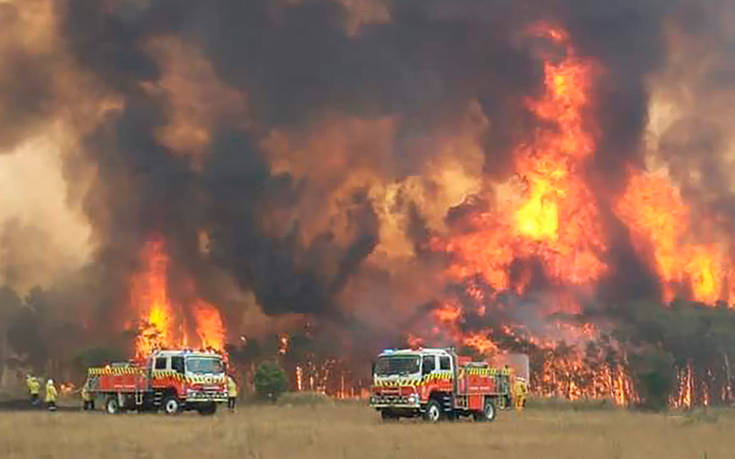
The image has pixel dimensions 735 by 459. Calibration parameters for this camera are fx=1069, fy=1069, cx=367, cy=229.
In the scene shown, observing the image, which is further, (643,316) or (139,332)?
(139,332)

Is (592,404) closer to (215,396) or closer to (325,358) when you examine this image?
(215,396)

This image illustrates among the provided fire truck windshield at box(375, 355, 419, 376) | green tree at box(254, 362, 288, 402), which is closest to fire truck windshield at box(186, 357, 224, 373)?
fire truck windshield at box(375, 355, 419, 376)

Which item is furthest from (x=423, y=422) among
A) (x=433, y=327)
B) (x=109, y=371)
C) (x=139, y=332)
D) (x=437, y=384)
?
(x=139, y=332)

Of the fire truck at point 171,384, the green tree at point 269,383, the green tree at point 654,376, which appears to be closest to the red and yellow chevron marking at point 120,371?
the fire truck at point 171,384

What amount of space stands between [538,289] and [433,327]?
25.7ft

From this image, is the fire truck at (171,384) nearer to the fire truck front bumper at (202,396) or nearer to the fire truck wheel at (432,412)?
the fire truck front bumper at (202,396)

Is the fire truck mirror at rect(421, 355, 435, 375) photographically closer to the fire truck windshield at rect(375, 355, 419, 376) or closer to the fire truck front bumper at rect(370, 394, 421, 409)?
the fire truck windshield at rect(375, 355, 419, 376)

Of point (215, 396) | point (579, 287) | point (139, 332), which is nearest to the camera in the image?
point (215, 396)

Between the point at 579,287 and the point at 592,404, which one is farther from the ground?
the point at 579,287

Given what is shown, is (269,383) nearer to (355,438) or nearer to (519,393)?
Result: (519,393)

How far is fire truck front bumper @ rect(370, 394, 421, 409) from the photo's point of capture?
3516 cm

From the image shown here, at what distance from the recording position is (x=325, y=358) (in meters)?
78.9

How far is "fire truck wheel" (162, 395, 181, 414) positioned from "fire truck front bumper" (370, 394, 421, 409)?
9.47 m

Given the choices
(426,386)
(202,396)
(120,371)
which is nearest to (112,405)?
(120,371)
